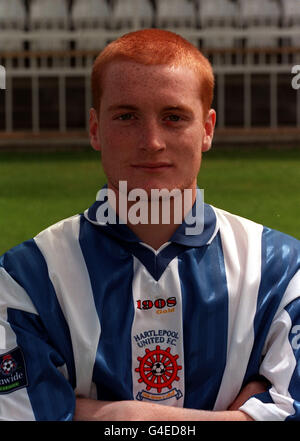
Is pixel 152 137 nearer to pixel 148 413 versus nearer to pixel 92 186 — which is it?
pixel 148 413

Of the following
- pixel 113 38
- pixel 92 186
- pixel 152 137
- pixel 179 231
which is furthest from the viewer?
pixel 113 38

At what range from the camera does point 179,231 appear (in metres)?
1.20

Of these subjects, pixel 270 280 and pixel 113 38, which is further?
pixel 113 38

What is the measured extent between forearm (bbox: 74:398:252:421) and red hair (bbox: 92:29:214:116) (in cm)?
44

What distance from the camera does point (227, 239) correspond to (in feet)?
4.04

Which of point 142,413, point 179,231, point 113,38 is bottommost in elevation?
point 142,413

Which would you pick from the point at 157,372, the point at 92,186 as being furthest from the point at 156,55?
the point at 92,186

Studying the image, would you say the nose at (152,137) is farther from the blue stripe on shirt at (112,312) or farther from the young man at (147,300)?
the blue stripe on shirt at (112,312)

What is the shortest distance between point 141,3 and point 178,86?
22.7 ft

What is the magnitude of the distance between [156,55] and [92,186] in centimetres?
293

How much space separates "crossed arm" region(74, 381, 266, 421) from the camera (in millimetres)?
1122

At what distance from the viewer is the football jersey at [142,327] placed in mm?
1155

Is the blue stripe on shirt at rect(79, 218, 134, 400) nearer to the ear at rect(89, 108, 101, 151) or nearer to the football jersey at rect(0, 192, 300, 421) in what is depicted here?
the football jersey at rect(0, 192, 300, 421)

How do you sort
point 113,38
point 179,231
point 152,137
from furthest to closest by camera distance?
point 113,38 < point 179,231 < point 152,137
